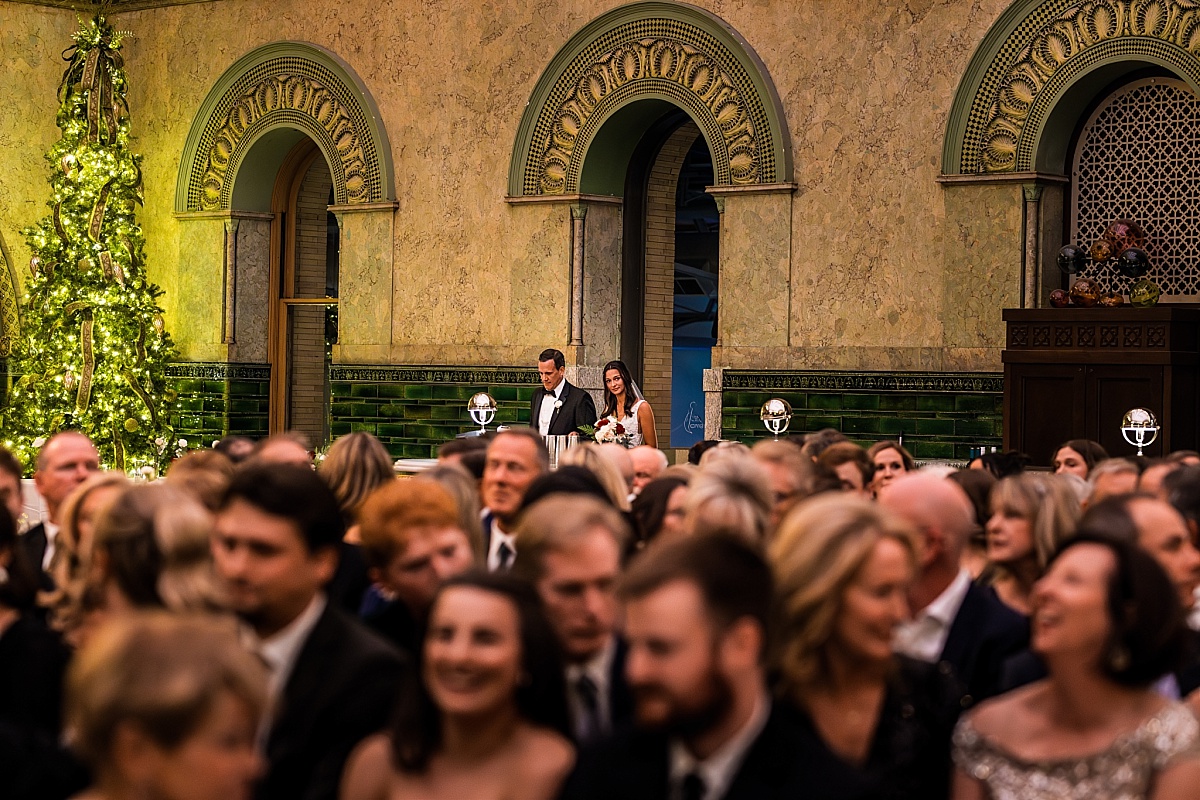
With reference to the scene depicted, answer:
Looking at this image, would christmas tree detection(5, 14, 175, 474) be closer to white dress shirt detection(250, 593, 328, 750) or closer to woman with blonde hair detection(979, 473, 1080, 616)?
woman with blonde hair detection(979, 473, 1080, 616)

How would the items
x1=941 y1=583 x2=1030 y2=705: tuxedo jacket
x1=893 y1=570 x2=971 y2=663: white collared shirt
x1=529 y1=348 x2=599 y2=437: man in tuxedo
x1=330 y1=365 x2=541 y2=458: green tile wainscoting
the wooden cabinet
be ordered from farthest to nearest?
x1=330 y1=365 x2=541 y2=458: green tile wainscoting < x1=529 y1=348 x2=599 y2=437: man in tuxedo < the wooden cabinet < x1=893 y1=570 x2=971 y2=663: white collared shirt < x1=941 y1=583 x2=1030 y2=705: tuxedo jacket

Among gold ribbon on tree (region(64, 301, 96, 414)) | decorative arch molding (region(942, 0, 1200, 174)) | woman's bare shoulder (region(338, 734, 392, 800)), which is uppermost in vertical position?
decorative arch molding (region(942, 0, 1200, 174))

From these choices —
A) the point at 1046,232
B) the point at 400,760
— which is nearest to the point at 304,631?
the point at 400,760

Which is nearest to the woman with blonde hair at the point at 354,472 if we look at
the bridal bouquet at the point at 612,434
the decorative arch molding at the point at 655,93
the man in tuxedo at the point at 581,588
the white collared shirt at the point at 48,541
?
the white collared shirt at the point at 48,541

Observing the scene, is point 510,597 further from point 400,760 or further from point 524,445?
point 524,445

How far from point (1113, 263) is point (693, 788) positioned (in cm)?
1061

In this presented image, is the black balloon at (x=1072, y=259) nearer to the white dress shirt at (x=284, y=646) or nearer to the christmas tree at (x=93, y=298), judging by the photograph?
the christmas tree at (x=93, y=298)

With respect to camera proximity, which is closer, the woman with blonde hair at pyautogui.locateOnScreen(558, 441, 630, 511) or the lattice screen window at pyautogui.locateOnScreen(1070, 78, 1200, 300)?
the woman with blonde hair at pyautogui.locateOnScreen(558, 441, 630, 511)

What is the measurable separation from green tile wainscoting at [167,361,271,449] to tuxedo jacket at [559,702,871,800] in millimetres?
15556

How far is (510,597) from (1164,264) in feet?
34.2

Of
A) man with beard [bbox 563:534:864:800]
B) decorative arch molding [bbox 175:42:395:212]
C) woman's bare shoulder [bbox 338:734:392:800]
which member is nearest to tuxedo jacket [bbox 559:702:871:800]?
man with beard [bbox 563:534:864:800]

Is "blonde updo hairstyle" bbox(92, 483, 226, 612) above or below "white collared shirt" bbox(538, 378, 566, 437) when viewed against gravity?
below

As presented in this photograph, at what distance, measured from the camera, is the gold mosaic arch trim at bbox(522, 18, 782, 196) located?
1445 centimetres

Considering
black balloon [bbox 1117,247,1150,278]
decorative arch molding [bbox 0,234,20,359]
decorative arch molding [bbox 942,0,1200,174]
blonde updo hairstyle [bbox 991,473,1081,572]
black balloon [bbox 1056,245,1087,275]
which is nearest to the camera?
blonde updo hairstyle [bbox 991,473,1081,572]
